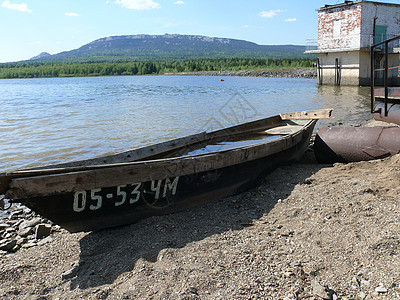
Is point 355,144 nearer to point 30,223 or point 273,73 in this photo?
point 30,223

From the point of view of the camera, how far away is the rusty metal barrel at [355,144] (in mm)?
6793

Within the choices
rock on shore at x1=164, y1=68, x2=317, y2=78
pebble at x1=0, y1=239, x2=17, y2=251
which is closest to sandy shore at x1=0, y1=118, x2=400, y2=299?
pebble at x1=0, y1=239, x2=17, y2=251

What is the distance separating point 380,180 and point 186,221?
3.00 meters

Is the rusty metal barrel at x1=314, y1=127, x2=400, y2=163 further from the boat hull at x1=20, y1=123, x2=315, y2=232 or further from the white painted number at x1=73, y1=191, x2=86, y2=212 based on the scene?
the white painted number at x1=73, y1=191, x2=86, y2=212

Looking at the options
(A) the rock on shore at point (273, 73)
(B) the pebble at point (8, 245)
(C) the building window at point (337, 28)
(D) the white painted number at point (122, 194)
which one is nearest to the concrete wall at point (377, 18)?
(C) the building window at point (337, 28)

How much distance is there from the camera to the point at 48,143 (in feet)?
42.0

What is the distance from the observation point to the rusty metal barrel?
679cm

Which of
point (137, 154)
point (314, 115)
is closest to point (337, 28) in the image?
point (314, 115)

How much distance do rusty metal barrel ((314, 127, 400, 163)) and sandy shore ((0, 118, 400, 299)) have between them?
107 centimetres

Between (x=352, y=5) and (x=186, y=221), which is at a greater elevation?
(x=352, y=5)

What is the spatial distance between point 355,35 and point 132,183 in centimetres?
3481

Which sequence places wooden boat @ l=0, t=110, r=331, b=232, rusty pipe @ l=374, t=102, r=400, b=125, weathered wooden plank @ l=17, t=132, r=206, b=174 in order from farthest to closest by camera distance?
rusty pipe @ l=374, t=102, r=400, b=125 → weathered wooden plank @ l=17, t=132, r=206, b=174 → wooden boat @ l=0, t=110, r=331, b=232

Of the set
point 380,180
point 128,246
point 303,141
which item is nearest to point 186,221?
point 128,246

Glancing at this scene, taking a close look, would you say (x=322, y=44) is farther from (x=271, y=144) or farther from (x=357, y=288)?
(x=357, y=288)
